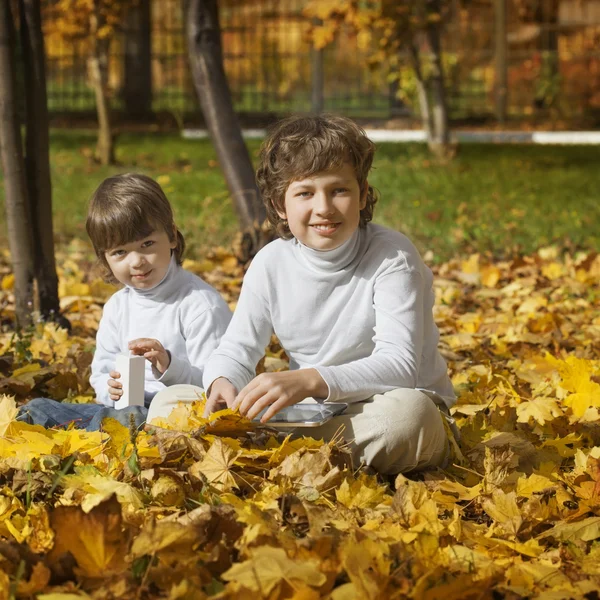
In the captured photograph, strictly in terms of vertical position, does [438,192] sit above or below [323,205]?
below

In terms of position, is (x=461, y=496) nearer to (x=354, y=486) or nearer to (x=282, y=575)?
(x=354, y=486)

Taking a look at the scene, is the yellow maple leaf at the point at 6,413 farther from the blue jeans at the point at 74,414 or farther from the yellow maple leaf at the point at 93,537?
the yellow maple leaf at the point at 93,537

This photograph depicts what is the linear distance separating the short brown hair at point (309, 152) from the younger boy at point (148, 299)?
17.8 inches

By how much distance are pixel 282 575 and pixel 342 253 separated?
1117 millimetres

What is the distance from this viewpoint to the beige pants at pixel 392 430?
2594 mm

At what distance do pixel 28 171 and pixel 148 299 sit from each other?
133 cm

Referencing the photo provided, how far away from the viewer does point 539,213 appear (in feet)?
24.7

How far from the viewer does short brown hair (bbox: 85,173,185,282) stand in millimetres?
3119

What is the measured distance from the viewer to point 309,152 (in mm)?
2680

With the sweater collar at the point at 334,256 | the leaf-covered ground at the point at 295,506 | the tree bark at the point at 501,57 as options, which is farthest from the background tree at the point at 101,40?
the sweater collar at the point at 334,256

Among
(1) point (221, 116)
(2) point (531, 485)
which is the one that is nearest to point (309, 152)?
(2) point (531, 485)

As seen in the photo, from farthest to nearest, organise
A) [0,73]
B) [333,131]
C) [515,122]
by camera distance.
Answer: [515,122]
[0,73]
[333,131]

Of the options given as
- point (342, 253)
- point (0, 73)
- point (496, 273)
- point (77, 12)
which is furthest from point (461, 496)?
point (77, 12)

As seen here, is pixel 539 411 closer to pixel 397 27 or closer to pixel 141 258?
pixel 141 258
